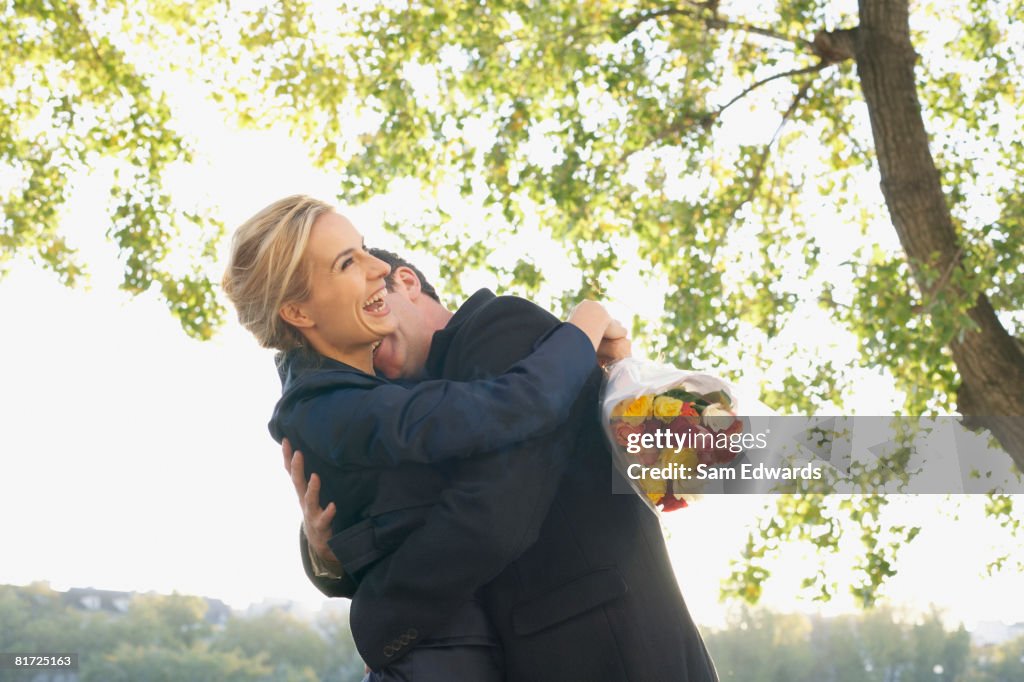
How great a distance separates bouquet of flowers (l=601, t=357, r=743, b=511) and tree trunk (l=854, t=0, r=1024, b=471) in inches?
226

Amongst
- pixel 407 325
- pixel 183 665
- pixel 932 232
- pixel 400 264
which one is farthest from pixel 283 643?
pixel 407 325

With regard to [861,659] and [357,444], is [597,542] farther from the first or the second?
[861,659]

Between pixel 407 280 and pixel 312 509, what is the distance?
704 mm

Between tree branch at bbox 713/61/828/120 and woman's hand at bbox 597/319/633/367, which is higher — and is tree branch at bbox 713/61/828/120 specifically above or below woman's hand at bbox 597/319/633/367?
above

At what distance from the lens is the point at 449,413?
2.28 m

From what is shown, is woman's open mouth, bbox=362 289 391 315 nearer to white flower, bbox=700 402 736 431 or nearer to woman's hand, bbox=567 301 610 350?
woman's hand, bbox=567 301 610 350

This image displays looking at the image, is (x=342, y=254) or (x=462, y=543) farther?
(x=342, y=254)

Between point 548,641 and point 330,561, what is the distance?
1.86ft

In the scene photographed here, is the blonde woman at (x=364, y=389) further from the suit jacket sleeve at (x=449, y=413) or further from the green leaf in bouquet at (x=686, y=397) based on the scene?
the green leaf in bouquet at (x=686, y=397)

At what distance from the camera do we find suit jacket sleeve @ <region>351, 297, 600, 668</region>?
227cm

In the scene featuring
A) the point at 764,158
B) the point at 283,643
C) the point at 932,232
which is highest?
the point at 283,643

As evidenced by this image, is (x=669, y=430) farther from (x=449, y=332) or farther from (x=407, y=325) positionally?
(x=407, y=325)

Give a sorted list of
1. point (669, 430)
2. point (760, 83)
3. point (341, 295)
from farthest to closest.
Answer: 1. point (760, 83)
2. point (341, 295)
3. point (669, 430)

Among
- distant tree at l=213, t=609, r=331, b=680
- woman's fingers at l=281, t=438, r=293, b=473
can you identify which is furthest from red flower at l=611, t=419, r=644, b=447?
distant tree at l=213, t=609, r=331, b=680
